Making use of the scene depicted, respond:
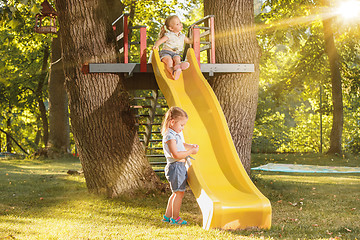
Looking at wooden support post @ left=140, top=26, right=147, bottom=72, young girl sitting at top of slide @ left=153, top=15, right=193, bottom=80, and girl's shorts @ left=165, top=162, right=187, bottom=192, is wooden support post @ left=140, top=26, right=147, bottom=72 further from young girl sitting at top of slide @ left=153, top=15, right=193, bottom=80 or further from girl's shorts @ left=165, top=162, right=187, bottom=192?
girl's shorts @ left=165, top=162, right=187, bottom=192

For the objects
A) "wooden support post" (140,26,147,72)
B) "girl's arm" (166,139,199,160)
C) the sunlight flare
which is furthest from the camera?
the sunlight flare

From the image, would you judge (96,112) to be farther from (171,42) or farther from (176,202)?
(176,202)

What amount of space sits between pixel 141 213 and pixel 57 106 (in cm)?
1235

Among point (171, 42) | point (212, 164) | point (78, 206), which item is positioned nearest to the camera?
point (212, 164)

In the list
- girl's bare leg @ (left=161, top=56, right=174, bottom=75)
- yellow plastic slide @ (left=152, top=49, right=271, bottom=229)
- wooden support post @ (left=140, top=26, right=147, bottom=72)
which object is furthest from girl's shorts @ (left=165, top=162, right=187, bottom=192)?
wooden support post @ (left=140, top=26, right=147, bottom=72)

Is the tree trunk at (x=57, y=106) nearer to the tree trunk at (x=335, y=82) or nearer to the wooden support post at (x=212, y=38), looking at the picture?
the tree trunk at (x=335, y=82)

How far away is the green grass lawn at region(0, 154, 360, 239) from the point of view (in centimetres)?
536

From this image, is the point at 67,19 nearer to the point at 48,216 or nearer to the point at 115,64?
the point at 115,64

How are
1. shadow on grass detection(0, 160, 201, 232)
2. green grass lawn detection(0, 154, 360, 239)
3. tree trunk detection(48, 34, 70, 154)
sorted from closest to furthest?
green grass lawn detection(0, 154, 360, 239) → shadow on grass detection(0, 160, 201, 232) → tree trunk detection(48, 34, 70, 154)

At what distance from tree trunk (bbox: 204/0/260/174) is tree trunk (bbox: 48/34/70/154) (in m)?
10.9

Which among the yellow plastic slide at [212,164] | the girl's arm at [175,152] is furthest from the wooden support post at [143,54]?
the girl's arm at [175,152]

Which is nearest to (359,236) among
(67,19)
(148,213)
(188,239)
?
(188,239)

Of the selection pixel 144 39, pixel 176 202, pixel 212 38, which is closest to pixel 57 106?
pixel 144 39

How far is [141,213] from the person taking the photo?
688cm
